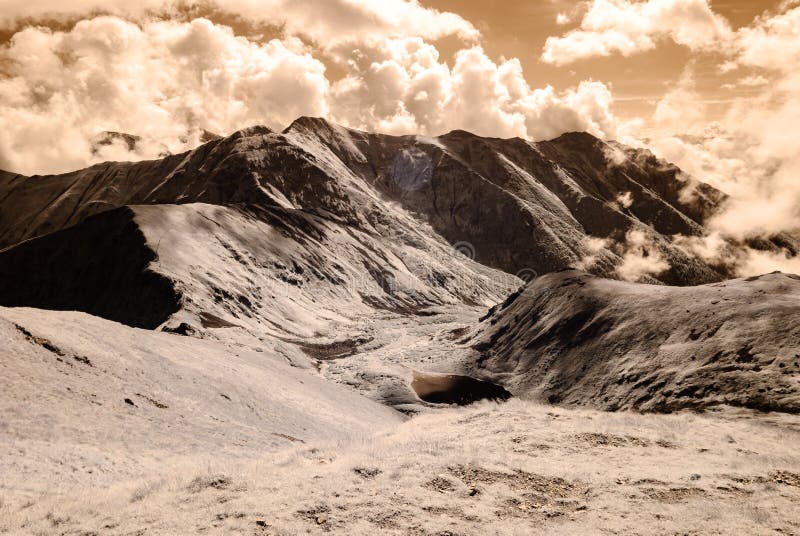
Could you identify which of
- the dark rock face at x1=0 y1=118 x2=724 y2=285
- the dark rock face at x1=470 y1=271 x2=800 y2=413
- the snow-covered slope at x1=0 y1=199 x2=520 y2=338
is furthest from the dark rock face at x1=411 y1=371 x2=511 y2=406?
the dark rock face at x1=0 y1=118 x2=724 y2=285

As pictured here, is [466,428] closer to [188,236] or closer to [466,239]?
[188,236]

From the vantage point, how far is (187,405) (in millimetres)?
21438

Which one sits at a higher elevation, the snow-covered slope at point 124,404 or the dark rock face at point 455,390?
the snow-covered slope at point 124,404

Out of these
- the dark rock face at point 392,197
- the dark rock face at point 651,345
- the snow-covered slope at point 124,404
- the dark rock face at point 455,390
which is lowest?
the dark rock face at point 455,390

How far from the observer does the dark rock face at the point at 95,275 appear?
2505 inches

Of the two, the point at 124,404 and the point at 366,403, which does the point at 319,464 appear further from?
the point at 366,403

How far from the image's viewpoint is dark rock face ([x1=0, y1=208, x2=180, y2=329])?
63.6m

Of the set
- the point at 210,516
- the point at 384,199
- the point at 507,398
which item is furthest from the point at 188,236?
the point at 384,199

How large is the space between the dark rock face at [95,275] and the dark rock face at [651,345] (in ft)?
125

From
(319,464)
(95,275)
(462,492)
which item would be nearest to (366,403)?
(319,464)

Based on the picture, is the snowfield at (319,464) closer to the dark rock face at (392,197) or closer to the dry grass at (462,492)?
the dry grass at (462,492)

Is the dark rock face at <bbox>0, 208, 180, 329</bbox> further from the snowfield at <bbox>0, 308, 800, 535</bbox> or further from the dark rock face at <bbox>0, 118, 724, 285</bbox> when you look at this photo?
the dark rock face at <bbox>0, 118, 724, 285</bbox>

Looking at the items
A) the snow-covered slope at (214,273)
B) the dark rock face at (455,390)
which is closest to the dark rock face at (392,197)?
the snow-covered slope at (214,273)

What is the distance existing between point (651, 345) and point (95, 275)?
233 feet
